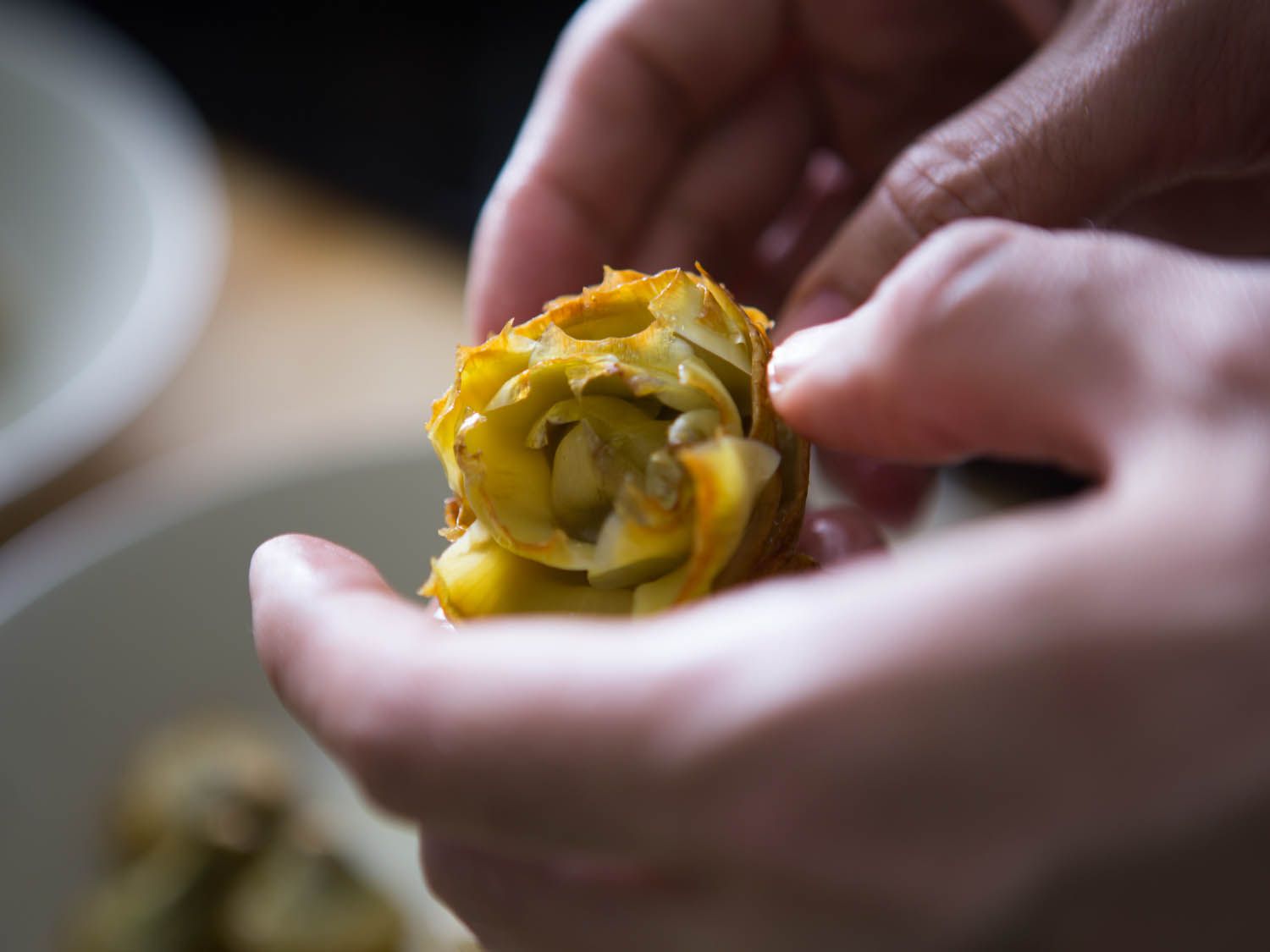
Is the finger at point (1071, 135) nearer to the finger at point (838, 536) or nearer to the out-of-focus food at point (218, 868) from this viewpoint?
the finger at point (838, 536)

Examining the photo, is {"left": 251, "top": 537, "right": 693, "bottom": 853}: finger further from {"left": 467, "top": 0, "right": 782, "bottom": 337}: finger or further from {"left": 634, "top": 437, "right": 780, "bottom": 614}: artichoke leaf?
{"left": 467, "top": 0, "right": 782, "bottom": 337}: finger

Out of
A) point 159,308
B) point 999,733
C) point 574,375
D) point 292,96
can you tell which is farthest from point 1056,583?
point 292,96

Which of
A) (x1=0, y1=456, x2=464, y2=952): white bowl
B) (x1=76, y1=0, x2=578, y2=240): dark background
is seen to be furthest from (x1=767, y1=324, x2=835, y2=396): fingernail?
(x1=76, y1=0, x2=578, y2=240): dark background

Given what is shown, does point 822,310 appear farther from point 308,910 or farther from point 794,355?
point 308,910

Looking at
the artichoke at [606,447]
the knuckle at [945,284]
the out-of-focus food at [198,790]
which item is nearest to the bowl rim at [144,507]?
the out-of-focus food at [198,790]

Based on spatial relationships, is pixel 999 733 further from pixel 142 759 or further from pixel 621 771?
pixel 142 759
